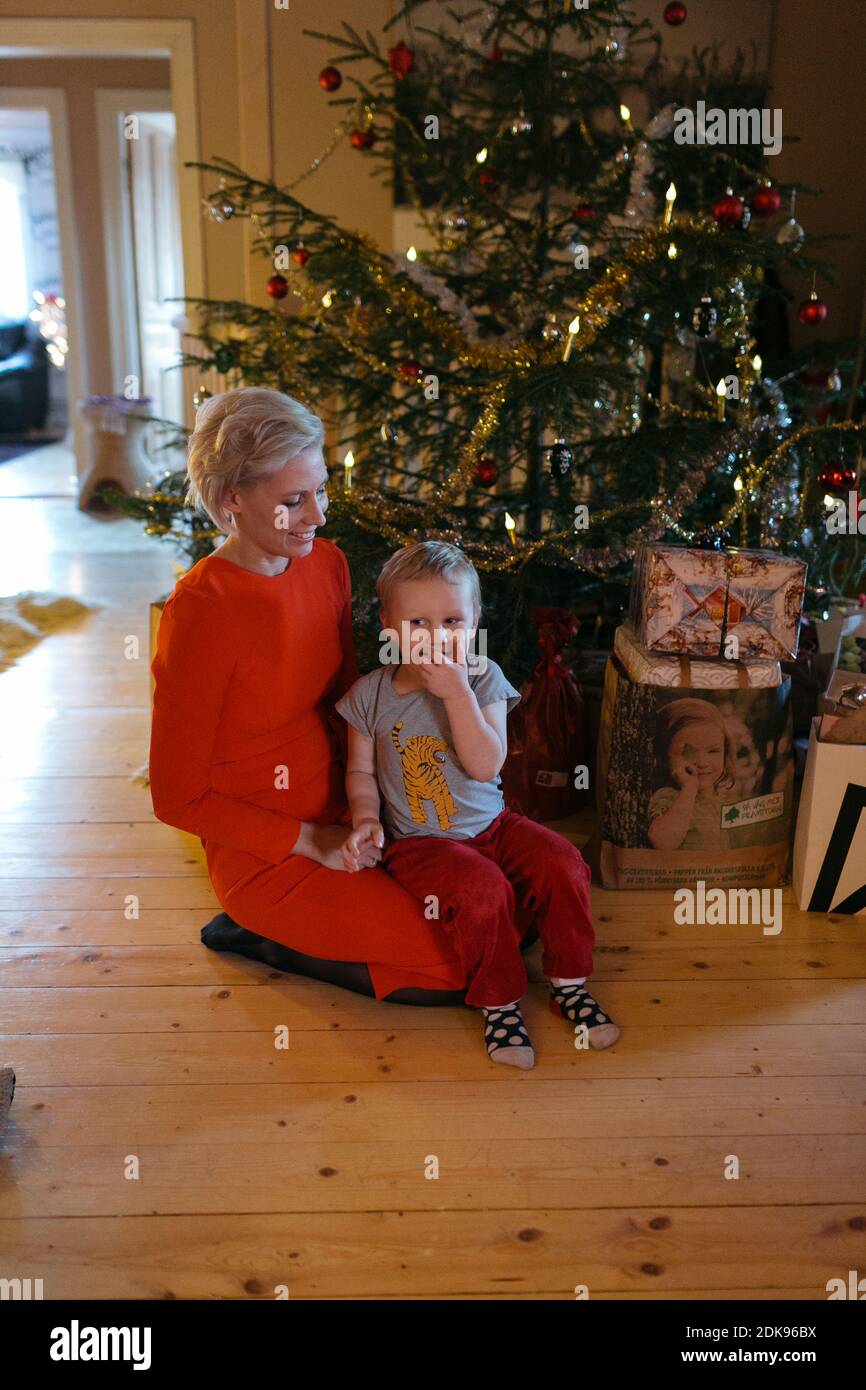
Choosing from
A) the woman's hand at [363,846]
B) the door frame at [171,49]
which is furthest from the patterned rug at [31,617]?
the woman's hand at [363,846]

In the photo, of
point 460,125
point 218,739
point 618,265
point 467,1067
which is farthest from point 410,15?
point 467,1067

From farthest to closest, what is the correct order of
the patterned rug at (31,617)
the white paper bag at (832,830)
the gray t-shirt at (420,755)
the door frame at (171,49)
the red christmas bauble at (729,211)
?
the door frame at (171,49)
the patterned rug at (31,617)
the red christmas bauble at (729,211)
the white paper bag at (832,830)
the gray t-shirt at (420,755)

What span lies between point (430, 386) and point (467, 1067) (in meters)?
1.57

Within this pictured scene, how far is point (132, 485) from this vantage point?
6793mm

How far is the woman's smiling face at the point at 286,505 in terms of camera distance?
6.22ft

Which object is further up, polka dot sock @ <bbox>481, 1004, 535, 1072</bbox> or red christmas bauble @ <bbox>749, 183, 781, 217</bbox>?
red christmas bauble @ <bbox>749, 183, 781, 217</bbox>

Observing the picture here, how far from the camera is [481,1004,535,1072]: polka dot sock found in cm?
190

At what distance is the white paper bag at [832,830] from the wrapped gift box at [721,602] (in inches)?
8.6

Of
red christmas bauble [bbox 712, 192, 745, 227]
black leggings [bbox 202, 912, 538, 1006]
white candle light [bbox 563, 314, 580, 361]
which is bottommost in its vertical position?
black leggings [bbox 202, 912, 538, 1006]

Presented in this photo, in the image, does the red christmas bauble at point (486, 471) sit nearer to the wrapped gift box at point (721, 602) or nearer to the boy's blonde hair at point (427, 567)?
the wrapped gift box at point (721, 602)

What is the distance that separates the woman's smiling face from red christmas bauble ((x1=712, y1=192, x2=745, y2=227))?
1125mm

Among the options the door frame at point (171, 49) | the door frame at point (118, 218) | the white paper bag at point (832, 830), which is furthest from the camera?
the door frame at point (118, 218)

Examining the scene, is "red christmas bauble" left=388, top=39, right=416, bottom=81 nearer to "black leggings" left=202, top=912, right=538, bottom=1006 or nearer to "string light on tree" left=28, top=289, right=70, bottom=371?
"black leggings" left=202, top=912, right=538, bottom=1006

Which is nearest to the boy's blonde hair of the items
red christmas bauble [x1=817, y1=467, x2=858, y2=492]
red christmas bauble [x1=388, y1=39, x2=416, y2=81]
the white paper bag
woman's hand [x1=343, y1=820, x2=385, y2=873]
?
woman's hand [x1=343, y1=820, x2=385, y2=873]
